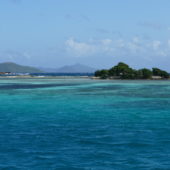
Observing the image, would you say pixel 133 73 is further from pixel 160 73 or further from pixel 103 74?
pixel 103 74

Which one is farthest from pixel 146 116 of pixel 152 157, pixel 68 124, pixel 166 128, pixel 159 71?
pixel 159 71

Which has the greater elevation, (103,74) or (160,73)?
(160,73)

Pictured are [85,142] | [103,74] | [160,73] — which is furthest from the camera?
[103,74]

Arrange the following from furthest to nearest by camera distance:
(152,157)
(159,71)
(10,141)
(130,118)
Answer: (159,71) → (130,118) → (10,141) → (152,157)

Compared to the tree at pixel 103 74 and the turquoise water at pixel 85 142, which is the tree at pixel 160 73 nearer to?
the tree at pixel 103 74

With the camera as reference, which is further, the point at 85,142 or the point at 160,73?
the point at 160,73

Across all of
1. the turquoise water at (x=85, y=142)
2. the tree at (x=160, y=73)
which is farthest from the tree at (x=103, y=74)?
the turquoise water at (x=85, y=142)

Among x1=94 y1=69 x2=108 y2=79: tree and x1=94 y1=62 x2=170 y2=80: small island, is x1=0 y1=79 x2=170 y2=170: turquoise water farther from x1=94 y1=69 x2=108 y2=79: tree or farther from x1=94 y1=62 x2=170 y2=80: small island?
x1=94 y1=69 x2=108 y2=79: tree

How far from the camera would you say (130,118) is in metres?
25.3

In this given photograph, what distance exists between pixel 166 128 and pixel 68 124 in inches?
249

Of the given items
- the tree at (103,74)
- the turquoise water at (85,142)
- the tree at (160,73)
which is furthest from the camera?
the tree at (103,74)

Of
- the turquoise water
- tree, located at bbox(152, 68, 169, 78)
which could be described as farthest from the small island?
the turquoise water

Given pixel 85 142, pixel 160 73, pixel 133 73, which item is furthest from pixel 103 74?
pixel 85 142

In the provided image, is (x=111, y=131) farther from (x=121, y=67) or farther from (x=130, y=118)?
(x=121, y=67)
